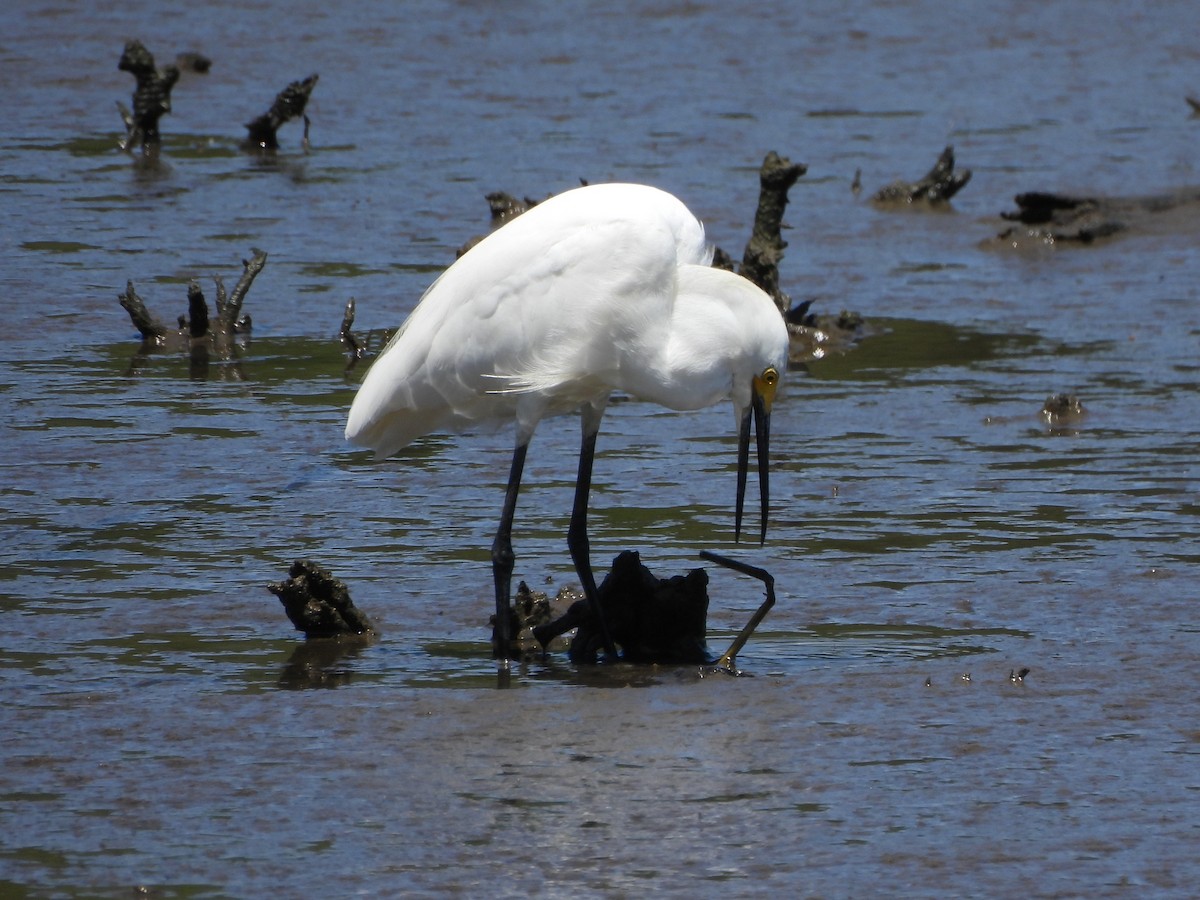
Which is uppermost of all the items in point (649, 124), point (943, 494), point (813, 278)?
point (649, 124)

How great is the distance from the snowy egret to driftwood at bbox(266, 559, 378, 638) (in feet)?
1.63

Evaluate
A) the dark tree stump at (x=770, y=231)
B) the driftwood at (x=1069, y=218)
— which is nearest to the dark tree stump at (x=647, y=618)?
the dark tree stump at (x=770, y=231)

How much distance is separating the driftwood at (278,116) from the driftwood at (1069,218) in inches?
221

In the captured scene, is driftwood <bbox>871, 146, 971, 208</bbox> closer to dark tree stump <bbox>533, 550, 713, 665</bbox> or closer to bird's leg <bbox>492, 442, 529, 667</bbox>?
bird's leg <bbox>492, 442, 529, 667</bbox>

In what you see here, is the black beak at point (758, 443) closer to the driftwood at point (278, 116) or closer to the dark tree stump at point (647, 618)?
the dark tree stump at point (647, 618)

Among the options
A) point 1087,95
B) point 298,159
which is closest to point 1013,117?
point 1087,95

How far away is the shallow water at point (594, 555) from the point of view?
504cm

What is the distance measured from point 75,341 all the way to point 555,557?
419 centimetres

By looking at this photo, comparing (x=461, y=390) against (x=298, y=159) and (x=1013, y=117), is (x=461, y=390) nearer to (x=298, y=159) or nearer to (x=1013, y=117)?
(x=298, y=159)

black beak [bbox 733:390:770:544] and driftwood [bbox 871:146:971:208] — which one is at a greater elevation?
driftwood [bbox 871:146:971:208]

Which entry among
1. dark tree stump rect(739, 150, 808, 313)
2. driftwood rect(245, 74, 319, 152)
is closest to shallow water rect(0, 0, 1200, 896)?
driftwood rect(245, 74, 319, 152)

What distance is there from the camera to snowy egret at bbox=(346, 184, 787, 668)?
650 cm

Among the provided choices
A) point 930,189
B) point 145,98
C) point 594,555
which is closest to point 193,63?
point 145,98

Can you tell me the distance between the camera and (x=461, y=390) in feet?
23.0
